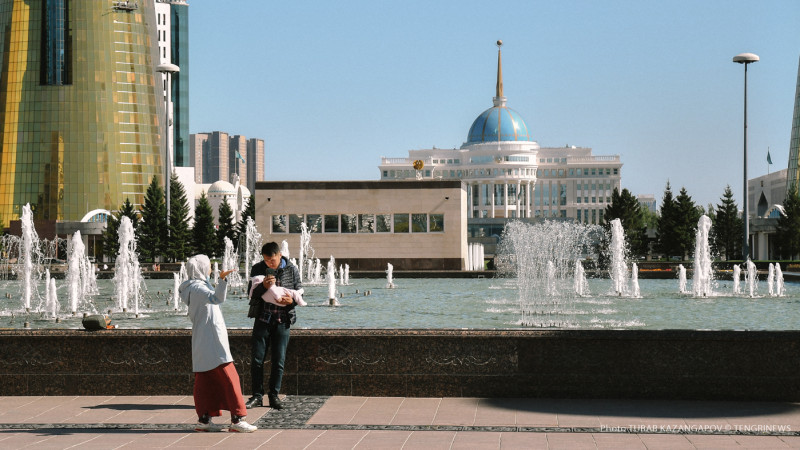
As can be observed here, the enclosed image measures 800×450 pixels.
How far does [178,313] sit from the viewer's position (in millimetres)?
29500

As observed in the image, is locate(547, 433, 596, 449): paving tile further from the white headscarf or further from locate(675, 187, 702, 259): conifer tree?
locate(675, 187, 702, 259): conifer tree

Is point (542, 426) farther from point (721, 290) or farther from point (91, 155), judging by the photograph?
point (91, 155)

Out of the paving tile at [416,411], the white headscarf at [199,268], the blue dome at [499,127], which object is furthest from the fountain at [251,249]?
the blue dome at [499,127]

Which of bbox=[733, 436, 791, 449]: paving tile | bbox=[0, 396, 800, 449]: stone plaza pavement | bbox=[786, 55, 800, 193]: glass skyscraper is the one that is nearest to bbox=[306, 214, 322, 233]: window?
bbox=[0, 396, 800, 449]: stone plaza pavement

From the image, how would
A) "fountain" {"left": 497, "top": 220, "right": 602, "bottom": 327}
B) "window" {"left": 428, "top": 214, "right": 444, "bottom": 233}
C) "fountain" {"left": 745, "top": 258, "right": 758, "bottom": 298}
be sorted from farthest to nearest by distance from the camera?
1. "window" {"left": 428, "top": 214, "right": 444, "bottom": 233}
2. "fountain" {"left": 745, "top": 258, "right": 758, "bottom": 298}
3. "fountain" {"left": 497, "top": 220, "right": 602, "bottom": 327}

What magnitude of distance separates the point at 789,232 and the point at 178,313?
53577 millimetres

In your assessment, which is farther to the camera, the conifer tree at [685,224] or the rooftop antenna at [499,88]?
the rooftop antenna at [499,88]

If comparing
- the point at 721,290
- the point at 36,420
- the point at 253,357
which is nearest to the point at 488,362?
the point at 253,357

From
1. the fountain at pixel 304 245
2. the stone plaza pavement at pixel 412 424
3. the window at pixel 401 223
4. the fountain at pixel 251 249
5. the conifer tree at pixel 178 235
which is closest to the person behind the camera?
the stone plaza pavement at pixel 412 424

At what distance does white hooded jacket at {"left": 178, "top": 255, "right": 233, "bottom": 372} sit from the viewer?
977cm

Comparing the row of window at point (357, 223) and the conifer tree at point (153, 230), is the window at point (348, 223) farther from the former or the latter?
the conifer tree at point (153, 230)

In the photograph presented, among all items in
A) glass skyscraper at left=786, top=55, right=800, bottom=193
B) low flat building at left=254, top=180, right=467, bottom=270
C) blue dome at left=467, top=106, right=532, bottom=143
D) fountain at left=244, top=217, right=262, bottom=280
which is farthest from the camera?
blue dome at left=467, top=106, right=532, bottom=143

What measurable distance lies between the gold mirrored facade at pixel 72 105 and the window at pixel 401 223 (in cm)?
5708

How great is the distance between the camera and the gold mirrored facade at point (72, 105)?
99.3 metres
